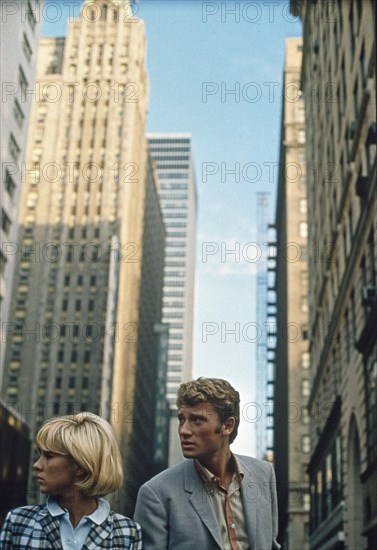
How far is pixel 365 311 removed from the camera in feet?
90.1

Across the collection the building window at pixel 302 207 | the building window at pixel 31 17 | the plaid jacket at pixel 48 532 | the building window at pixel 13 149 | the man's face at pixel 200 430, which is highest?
the building window at pixel 31 17

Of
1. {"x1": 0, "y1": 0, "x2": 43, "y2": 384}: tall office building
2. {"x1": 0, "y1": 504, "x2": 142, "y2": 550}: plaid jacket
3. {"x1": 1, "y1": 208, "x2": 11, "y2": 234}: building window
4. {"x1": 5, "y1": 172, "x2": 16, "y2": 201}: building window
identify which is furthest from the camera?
{"x1": 5, "y1": 172, "x2": 16, "y2": 201}: building window

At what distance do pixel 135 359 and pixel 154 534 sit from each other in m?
119

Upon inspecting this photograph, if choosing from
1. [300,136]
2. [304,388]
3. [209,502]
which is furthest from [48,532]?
[300,136]

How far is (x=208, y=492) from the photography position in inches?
172

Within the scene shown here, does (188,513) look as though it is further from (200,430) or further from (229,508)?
(200,430)

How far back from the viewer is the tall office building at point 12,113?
42.2 metres

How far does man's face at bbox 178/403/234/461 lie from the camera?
4.38 metres

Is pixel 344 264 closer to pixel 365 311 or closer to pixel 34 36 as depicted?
pixel 365 311

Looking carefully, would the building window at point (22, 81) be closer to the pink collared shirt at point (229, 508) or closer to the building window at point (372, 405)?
the building window at point (372, 405)

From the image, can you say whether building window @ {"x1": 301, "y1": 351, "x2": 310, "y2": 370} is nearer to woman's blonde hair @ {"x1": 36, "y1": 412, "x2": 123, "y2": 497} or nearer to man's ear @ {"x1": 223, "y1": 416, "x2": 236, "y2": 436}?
man's ear @ {"x1": 223, "y1": 416, "x2": 236, "y2": 436}

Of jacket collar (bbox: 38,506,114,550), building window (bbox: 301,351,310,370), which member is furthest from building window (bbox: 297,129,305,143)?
jacket collar (bbox: 38,506,114,550)

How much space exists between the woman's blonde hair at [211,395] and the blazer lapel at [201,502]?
35cm

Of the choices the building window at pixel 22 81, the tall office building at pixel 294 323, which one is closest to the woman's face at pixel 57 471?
the building window at pixel 22 81
